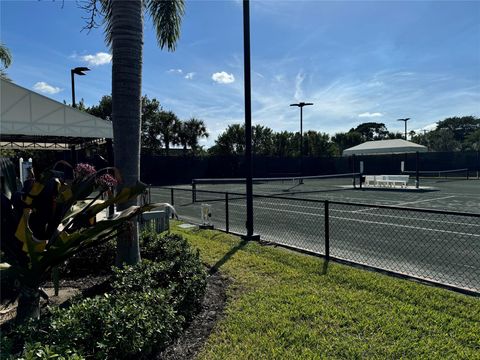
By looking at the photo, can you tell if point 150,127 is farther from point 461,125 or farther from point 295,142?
point 461,125

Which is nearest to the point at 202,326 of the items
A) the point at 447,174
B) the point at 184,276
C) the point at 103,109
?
the point at 184,276

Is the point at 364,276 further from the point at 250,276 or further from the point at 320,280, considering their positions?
the point at 250,276

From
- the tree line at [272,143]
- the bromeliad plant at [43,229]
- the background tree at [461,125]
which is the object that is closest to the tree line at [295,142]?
the tree line at [272,143]

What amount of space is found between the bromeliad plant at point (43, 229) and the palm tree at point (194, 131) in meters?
42.5

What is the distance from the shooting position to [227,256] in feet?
21.1

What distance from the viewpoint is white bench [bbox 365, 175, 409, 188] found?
24094mm

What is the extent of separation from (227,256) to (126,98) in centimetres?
331

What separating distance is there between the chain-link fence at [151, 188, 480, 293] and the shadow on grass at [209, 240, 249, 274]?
0.88 metres

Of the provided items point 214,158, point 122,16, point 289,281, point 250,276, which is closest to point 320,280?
point 289,281

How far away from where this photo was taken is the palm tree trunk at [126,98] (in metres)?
4.62

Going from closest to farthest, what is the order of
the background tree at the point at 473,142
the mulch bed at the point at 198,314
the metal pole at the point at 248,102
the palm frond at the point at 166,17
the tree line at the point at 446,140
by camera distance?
the mulch bed at the point at 198,314, the metal pole at the point at 248,102, the palm frond at the point at 166,17, the tree line at the point at 446,140, the background tree at the point at 473,142

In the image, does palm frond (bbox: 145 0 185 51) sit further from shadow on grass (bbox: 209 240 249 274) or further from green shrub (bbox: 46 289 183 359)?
green shrub (bbox: 46 289 183 359)

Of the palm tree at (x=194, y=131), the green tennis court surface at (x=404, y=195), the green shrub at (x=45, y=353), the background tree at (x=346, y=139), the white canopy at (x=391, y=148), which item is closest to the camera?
the green shrub at (x=45, y=353)

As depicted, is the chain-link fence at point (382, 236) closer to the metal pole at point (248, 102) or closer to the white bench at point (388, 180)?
the metal pole at point (248, 102)
